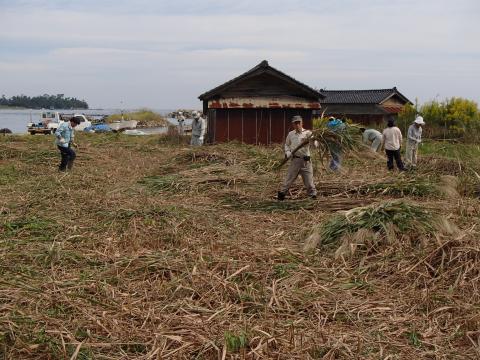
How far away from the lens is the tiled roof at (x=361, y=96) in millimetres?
31169


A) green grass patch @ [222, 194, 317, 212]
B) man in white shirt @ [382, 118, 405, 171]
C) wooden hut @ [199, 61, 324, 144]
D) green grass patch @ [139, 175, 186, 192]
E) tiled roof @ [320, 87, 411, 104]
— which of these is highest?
tiled roof @ [320, 87, 411, 104]

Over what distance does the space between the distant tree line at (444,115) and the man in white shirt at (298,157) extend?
15728 mm

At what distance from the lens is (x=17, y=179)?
34.4ft

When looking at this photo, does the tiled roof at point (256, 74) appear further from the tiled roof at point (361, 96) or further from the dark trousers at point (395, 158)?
the tiled roof at point (361, 96)

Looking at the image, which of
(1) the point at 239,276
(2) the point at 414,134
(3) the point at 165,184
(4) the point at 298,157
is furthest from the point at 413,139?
(1) the point at 239,276

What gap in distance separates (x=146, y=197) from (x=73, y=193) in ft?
3.81

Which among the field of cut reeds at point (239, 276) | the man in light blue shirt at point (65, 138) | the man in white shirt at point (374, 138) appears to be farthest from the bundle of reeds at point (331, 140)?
the man in light blue shirt at point (65, 138)

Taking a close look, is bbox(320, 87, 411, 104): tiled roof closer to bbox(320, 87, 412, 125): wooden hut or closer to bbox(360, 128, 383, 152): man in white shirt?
bbox(320, 87, 412, 125): wooden hut

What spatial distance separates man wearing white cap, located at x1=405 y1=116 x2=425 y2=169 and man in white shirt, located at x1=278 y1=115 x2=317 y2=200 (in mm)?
3871

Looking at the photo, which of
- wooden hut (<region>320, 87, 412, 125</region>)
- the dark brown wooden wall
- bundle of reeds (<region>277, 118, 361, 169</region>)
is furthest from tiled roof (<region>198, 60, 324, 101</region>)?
wooden hut (<region>320, 87, 412, 125</region>)

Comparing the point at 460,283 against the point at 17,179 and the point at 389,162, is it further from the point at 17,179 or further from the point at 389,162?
the point at 17,179

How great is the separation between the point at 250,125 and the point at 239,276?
1313 centimetres

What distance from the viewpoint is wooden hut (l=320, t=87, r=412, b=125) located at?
2996cm

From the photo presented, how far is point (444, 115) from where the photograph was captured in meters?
24.0
